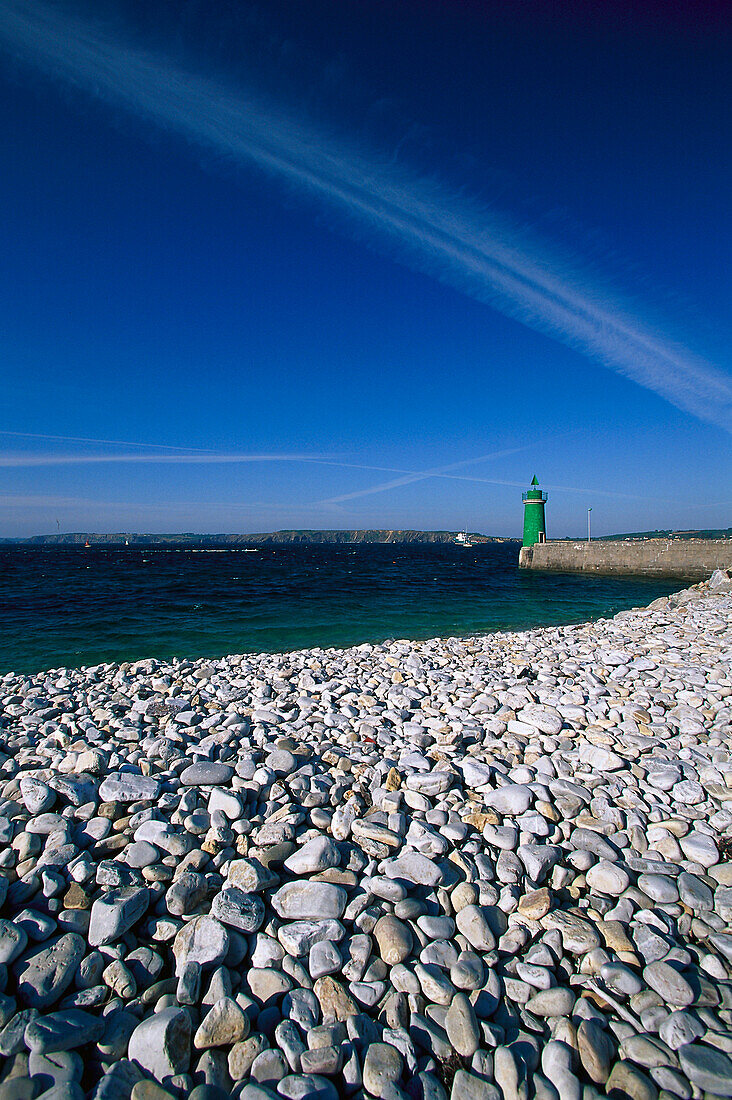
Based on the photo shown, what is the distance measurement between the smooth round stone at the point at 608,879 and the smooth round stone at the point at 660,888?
7cm

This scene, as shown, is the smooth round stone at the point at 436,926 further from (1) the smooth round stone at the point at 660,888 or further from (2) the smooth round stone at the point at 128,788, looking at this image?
(2) the smooth round stone at the point at 128,788

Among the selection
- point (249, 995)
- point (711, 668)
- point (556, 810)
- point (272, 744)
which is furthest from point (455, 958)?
A: point (711, 668)

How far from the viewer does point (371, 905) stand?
2391 millimetres

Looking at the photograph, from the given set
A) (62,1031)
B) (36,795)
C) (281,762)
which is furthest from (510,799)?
(36,795)

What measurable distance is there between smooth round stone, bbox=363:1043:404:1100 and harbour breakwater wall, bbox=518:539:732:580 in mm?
30527

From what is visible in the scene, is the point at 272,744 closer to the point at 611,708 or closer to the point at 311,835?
the point at 311,835

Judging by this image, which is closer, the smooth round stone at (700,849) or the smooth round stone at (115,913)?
the smooth round stone at (115,913)

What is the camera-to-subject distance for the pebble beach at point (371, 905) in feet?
5.65

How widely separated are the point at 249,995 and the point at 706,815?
9.32 ft

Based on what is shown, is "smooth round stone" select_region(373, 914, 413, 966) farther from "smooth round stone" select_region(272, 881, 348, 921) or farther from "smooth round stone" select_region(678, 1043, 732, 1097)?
"smooth round stone" select_region(678, 1043, 732, 1097)

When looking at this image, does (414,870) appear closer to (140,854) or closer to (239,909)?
(239,909)

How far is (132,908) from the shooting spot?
2.28m

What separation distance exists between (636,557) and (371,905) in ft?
113

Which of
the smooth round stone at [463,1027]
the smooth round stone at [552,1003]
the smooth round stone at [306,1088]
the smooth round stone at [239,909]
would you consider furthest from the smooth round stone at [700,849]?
the smooth round stone at [239,909]
